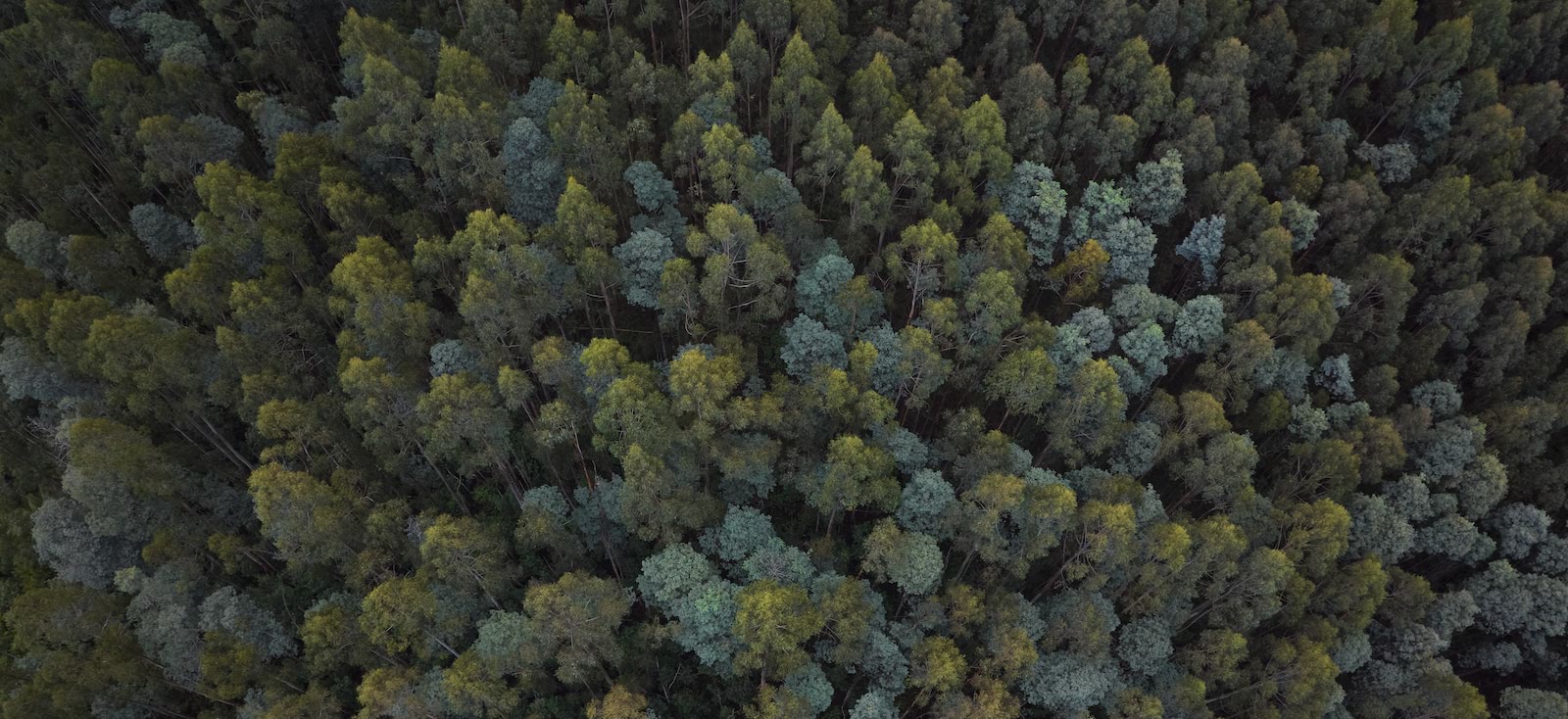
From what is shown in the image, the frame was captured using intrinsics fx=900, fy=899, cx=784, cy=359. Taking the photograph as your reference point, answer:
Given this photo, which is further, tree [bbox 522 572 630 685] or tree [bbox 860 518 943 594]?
tree [bbox 860 518 943 594]

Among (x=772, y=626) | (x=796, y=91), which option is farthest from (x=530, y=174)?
(x=772, y=626)

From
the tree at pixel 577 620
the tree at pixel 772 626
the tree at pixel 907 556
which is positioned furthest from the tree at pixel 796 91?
the tree at pixel 577 620

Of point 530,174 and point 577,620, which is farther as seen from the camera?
point 530,174

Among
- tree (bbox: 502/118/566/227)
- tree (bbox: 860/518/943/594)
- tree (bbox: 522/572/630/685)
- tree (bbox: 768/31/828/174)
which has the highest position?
tree (bbox: 768/31/828/174)

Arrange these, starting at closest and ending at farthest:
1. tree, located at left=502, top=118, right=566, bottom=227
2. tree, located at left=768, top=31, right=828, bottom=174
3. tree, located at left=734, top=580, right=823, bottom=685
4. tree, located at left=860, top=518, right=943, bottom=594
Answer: tree, located at left=734, top=580, right=823, bottom=685
tree, located at left=860, top=518, right=943, bottom=594
tree, located at left=502, top=118, right=566, bottom=227
tree, located at left=768, top=31, right=828, bottom=174

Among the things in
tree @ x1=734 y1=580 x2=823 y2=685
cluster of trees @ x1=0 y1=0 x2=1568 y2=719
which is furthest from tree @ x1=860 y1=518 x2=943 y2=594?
tree @ x1=734 y1=580 x2=823 y2=685

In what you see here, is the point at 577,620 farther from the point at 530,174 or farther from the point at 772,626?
the point at 530,174

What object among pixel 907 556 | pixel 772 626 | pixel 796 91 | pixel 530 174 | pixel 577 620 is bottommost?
pixel 577 620

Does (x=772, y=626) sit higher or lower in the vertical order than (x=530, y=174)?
lower

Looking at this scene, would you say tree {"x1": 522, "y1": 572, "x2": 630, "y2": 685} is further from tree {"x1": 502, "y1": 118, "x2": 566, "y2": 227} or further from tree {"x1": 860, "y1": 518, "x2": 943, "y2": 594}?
tree {"x1": 502, "y1": 118, "x2": 566, "y2": 227}
